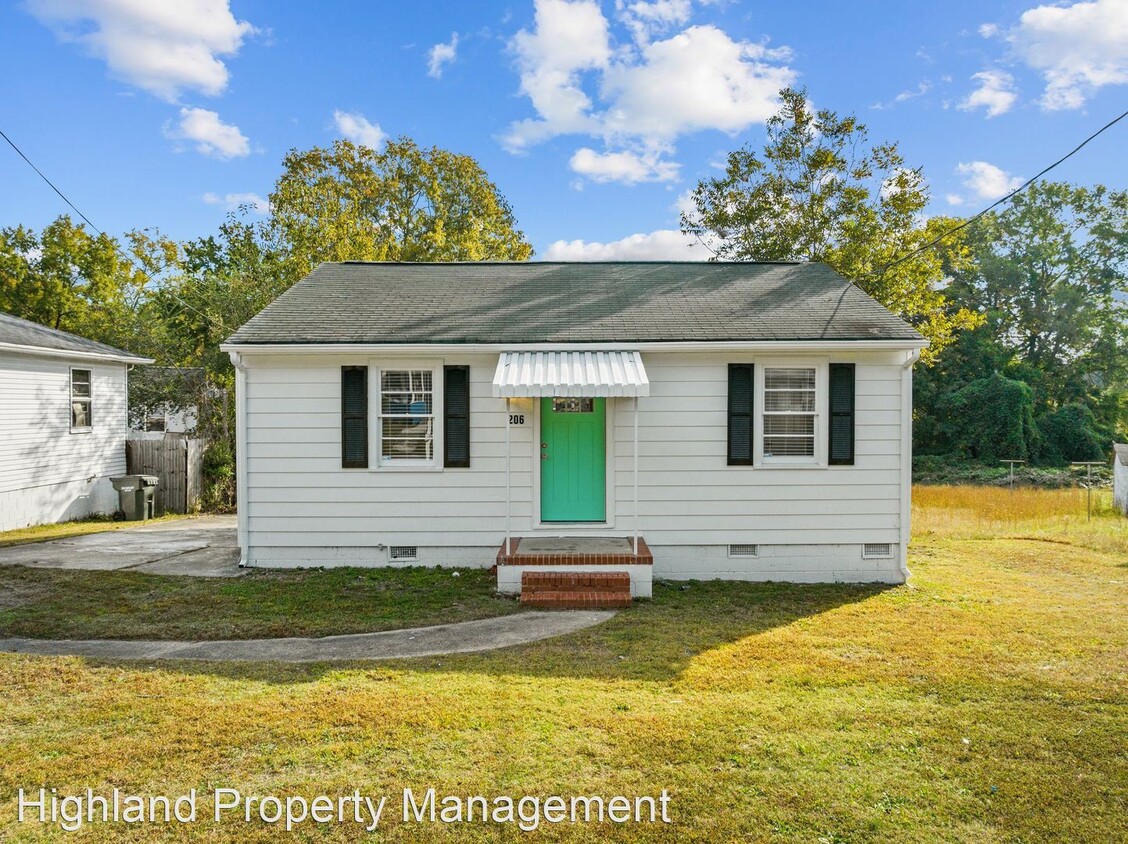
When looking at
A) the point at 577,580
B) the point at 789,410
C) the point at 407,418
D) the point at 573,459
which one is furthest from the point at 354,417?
the point at 789,410

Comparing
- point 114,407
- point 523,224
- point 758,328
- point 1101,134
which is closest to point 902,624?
point 758,328

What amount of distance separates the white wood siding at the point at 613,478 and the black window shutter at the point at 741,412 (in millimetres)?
104

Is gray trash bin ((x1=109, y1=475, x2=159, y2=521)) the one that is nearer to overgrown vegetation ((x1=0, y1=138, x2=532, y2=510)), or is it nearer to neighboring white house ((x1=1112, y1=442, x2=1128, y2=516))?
overgrown vegetation ((x1=0, y1=138, x2=532, y2=510))

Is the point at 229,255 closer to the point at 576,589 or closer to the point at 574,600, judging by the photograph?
the point at 576,589

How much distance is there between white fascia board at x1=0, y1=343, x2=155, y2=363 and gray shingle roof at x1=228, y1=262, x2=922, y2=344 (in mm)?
6673

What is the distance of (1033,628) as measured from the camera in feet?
22.2

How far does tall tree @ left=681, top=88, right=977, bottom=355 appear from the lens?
17.0 metres

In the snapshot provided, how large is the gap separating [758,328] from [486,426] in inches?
165

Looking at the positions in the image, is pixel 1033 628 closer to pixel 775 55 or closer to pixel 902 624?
pixel 902 624

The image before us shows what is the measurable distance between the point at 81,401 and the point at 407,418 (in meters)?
10.6

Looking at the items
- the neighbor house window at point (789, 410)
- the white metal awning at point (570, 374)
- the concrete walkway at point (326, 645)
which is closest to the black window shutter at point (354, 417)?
the white metal awning at point (570, 374)

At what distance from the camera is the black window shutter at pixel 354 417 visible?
30.2ft

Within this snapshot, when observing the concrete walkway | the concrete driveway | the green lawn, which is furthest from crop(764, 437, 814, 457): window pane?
the concrete driveway

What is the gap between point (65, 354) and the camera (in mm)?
13992
